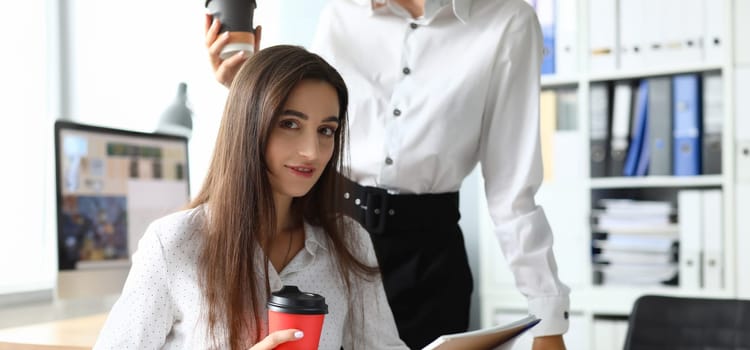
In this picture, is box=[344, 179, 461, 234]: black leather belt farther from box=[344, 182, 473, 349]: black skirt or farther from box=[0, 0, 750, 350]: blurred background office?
box=[0, 0, 750, 350]: blurred background office

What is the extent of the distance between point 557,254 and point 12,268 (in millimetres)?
1884

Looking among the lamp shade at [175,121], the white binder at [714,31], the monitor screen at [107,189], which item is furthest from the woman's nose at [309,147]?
the white binder at [714,31]

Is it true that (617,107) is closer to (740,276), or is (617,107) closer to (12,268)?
(740,276)

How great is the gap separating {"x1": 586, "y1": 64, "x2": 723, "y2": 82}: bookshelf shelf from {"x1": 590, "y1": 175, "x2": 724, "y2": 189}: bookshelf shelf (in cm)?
36

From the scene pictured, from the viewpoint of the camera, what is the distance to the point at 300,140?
1215mm

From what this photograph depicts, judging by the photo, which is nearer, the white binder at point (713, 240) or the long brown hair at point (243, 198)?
the long brown hair at point (243, 198)

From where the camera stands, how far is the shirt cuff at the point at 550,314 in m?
1.57

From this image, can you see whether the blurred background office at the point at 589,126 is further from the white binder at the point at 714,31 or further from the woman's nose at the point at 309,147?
the woman's nose at the point at 309,147

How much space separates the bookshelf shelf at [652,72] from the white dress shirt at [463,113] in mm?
1260

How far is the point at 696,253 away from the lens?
273 cm

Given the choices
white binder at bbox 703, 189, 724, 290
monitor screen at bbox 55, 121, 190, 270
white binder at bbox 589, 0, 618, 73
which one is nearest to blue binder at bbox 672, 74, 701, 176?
white binder at bbox 703, 189, 724, 290

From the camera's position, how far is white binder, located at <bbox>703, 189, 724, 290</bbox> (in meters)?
2.69

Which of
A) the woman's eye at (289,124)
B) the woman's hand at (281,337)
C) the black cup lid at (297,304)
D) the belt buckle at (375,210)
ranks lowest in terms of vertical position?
the woman's hand at (281,337)

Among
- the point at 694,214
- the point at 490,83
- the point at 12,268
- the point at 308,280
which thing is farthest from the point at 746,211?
the point at 12,268
